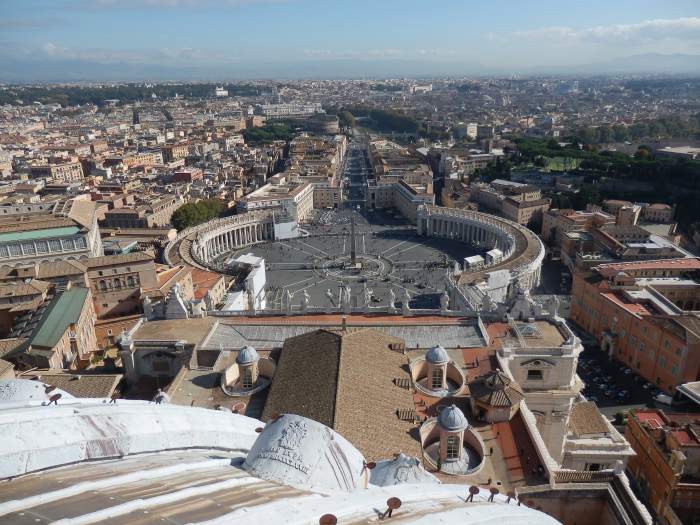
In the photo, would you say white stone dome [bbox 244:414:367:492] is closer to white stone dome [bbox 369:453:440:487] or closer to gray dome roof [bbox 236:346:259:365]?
white stone dome [bbox 369:453:440:487]

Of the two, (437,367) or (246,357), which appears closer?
(437,367)

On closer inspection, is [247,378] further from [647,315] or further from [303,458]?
[647,315]

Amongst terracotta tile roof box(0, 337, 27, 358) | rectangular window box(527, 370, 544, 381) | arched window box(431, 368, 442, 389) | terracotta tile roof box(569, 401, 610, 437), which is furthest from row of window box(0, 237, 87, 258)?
terracotta tile roof box(569, 401, 610, 437)

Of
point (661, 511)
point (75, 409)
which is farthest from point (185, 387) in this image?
point (661, 511)

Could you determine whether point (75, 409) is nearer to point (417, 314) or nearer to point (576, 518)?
point (576, 518)

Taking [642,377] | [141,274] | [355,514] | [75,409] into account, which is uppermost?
[75,409]

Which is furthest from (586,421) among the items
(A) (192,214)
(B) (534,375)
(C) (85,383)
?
(A) (192,214)
